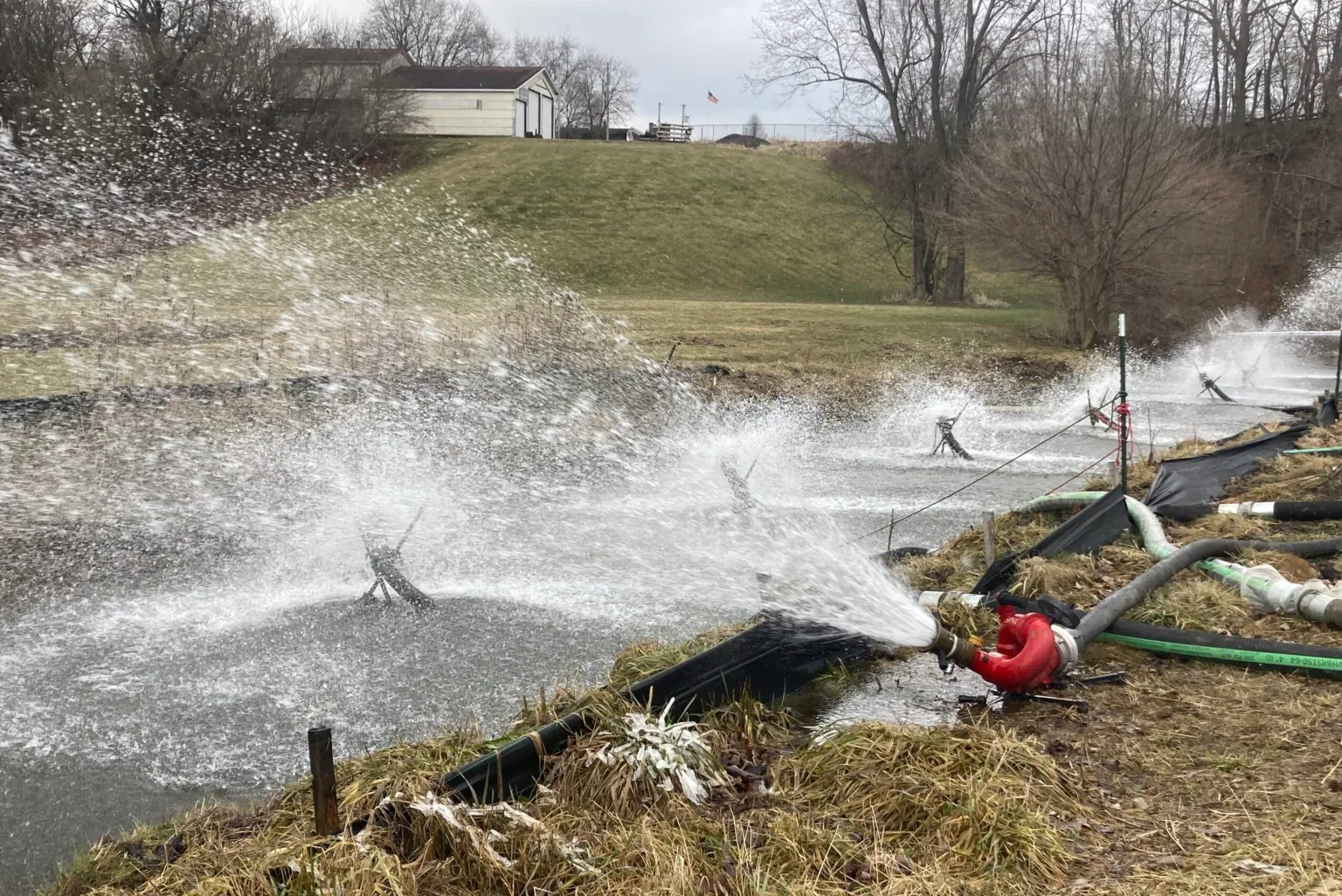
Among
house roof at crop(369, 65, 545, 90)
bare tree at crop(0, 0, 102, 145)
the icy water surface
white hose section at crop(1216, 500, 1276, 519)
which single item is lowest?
the icy water surface

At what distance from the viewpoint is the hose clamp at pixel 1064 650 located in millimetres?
5438

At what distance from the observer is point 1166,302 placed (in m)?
30.0

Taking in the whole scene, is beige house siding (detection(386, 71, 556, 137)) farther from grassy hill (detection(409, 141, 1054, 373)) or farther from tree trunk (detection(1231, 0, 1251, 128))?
tree trunk (detection(1231, 0, 1251, 128))

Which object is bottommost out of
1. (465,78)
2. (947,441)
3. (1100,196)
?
(947,441)

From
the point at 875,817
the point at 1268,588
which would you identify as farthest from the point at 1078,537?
the point at 875,817

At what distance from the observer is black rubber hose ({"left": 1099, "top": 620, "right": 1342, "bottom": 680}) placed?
5445mm

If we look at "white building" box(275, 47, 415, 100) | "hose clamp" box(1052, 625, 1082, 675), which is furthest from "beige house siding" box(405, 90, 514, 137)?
"hose clamp" box(1052, 625, 1082, 675)

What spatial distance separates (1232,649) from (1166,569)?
1096mm

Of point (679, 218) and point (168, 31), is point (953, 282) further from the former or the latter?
point (168, 31)

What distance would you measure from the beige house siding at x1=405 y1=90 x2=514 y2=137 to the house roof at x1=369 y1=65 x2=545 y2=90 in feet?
1.92

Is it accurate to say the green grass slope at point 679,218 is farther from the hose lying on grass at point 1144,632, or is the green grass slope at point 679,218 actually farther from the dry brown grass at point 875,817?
the dry brown grass at point 875,817

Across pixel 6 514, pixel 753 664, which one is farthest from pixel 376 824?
pixel 6 514

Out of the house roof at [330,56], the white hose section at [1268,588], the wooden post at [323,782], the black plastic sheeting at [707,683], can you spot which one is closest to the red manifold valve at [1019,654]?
the black plastic sheeting at [707,683]

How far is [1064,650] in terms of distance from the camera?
5.46 meters
